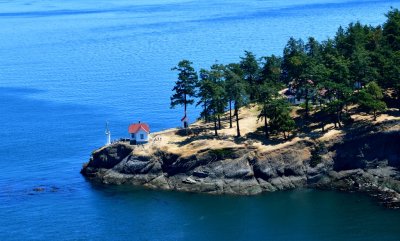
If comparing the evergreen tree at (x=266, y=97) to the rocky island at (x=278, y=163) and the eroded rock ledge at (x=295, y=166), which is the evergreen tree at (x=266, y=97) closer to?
Answer: the rocky island at (x=278, y=163)

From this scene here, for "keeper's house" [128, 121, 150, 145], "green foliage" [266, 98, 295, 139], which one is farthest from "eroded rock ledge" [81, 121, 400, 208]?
"keeper's house" [128, 121, 150, 145]

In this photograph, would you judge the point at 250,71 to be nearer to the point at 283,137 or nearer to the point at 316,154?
the point at 283,137

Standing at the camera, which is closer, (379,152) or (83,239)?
(83,239)

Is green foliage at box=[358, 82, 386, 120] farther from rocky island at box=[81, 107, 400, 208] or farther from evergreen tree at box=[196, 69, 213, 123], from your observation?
evergreen tree at box=[196, 69, 213, 123]

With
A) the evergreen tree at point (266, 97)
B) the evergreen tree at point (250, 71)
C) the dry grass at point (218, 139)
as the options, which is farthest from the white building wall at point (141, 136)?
the evergreen tree at point (266, 97)

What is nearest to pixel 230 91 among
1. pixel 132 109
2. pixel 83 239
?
pixel 83 239

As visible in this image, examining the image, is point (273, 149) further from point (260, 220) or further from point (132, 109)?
point (132, 109)
